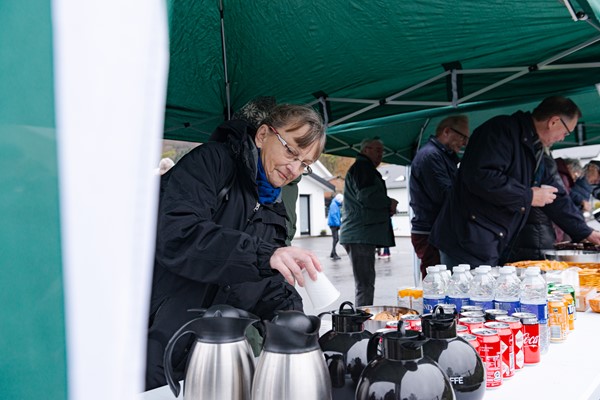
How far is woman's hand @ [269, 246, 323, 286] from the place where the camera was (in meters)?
1.24

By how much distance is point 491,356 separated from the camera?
1260 millimetres

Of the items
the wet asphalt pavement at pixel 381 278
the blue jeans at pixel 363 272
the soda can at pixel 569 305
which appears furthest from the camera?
the wet asphalt pavement at pixel 381 278

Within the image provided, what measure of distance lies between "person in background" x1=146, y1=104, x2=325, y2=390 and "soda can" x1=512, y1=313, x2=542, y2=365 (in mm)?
664

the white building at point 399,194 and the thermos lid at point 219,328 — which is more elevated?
the white building at point 399,194

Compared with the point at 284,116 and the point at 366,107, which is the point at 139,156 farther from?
the point at 366,107

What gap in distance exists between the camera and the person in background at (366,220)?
4.65 m

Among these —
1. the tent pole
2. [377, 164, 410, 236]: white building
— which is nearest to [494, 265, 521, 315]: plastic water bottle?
the tent pole

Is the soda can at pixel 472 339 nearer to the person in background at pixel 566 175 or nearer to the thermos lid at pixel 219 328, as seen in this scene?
the thermos lid at pixel 219 328

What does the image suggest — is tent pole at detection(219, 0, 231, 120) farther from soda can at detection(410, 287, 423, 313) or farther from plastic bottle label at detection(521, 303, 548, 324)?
plastic bottle label at detection(521, 303, 548, 324)

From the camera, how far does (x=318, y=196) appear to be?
30.2m

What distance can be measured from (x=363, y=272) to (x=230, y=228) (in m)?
3.20

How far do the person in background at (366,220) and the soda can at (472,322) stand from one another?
3199 millimetres

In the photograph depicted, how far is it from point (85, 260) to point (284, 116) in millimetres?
1191

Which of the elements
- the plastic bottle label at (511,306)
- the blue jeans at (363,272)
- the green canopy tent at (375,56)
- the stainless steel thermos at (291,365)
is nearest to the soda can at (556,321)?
the plastic bottle label at (511,306)
